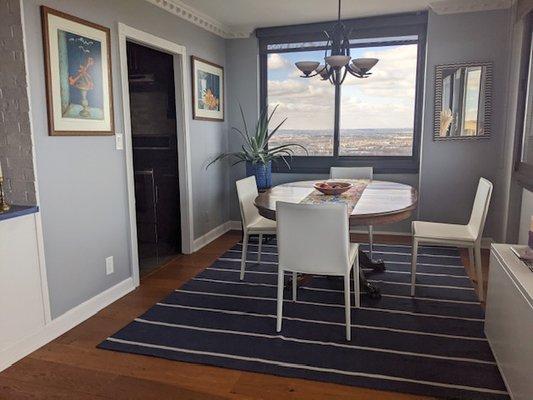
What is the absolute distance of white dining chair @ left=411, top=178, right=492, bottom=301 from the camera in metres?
2.81

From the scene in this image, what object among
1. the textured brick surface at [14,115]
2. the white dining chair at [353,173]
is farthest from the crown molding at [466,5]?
the textured brick surface at [14,115]

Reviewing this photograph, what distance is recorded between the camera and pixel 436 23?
4000mm

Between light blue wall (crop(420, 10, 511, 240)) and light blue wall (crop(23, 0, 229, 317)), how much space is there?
8.46 ft

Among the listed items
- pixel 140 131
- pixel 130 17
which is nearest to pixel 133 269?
pixel 140 131

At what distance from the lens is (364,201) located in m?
2.83

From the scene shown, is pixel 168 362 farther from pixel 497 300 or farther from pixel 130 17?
pixel 130 17

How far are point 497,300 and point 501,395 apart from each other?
0.47 m

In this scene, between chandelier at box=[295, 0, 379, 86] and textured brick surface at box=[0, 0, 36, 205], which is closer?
textured brick surface at box=[0, 0, 36, 205]

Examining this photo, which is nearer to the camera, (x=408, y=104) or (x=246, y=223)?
(x=246, y=223)

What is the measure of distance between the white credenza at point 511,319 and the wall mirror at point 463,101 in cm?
211

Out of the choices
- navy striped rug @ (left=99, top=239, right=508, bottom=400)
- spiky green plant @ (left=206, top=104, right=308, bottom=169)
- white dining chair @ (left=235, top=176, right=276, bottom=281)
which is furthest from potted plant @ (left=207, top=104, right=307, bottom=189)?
navy striped rug @ (left=99, top=239, right=508, bottom=400)

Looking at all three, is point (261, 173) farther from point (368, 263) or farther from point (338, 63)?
point (338, 63)

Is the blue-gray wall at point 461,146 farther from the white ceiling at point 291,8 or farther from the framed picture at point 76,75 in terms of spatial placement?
the framed picture at point 76,75

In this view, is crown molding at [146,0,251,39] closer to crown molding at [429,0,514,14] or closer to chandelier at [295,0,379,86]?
chandelier at [295,0,379,86]
